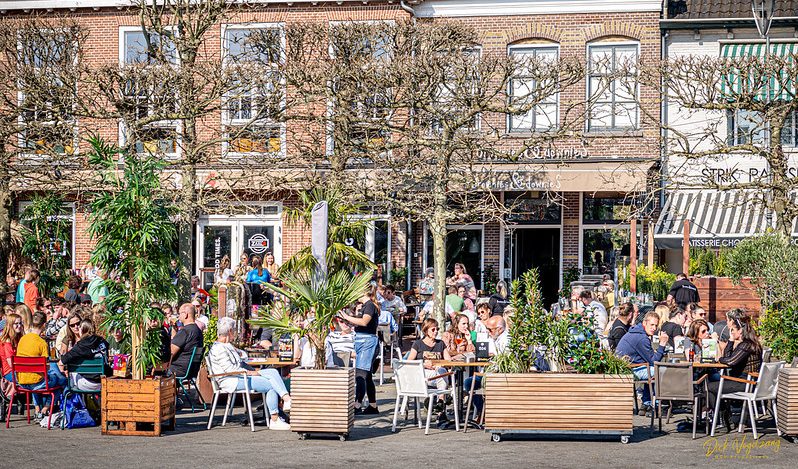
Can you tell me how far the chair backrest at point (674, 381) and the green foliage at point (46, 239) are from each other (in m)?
13.1

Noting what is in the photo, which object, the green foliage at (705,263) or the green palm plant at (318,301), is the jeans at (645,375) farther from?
the green foliage at (705,263)

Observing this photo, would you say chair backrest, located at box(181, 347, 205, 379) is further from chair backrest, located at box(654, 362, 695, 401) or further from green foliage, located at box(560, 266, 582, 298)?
green foliage, located at box(560, 266, 582, 298)

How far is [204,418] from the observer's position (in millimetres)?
13117

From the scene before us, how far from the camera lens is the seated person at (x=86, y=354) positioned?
12172mm

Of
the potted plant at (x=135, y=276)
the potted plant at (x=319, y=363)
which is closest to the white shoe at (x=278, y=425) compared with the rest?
the potted plant at (x=319, y=363)

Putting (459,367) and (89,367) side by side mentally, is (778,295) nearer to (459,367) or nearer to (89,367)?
(459,367)

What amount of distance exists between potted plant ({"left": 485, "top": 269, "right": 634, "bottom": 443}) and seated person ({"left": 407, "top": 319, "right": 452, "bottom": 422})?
1.34 m

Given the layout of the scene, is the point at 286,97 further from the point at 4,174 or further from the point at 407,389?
the point at 407,389

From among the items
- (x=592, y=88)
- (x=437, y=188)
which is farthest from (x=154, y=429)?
(x=592, y=88)

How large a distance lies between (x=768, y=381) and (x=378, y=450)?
14.2ft

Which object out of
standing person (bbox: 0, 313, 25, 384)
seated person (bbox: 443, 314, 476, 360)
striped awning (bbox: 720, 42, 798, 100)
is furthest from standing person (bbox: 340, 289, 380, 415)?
striped awning (bbox: 720, 42, 798, 100)

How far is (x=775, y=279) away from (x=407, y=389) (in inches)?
233

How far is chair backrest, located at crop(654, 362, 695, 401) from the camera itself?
12.0m

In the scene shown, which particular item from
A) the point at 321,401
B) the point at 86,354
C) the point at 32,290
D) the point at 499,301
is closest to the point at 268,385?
the point at 321,401
